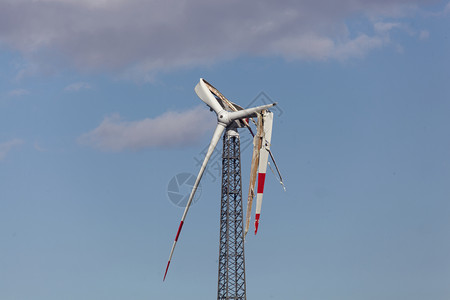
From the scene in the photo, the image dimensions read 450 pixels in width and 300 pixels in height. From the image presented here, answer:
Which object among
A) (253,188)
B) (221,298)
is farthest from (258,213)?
(221,298)

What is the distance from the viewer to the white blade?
14875 centimetres

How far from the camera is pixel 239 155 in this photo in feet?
529

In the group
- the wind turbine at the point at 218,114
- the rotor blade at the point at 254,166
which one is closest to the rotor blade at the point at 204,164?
the wind turbine at the point at 218,114

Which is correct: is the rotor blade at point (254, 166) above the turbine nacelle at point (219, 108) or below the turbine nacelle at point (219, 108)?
below

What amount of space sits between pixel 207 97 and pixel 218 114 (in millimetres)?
4056

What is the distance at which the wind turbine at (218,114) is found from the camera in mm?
157750

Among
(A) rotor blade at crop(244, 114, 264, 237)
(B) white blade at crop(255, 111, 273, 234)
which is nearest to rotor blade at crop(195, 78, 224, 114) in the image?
(A) rotor blade at crop(244, 114, 264, 237)

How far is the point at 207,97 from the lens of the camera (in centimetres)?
16350

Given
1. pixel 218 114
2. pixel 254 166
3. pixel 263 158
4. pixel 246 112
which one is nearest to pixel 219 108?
pixel 218 114

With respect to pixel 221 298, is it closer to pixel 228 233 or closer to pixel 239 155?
Result: pixel 228 233

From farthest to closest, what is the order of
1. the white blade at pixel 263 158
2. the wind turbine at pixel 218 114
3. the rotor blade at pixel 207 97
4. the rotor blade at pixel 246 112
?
1. the rotor blade at pixel 207 97
2. the wind turbine at pixel 218 114
3. the rotor blade at pixel 246 112
4. the white blade at pixel 263 158

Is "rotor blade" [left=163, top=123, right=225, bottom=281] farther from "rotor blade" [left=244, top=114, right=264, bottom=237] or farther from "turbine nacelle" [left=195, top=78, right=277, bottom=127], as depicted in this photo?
"rotor blade" [left=244, top=114, right=264, bottom=237]

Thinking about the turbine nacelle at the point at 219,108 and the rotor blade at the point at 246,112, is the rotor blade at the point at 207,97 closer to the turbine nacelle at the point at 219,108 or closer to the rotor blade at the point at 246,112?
the turbine nacelle at the point at 219,108

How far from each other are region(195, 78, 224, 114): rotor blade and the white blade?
443 inches
